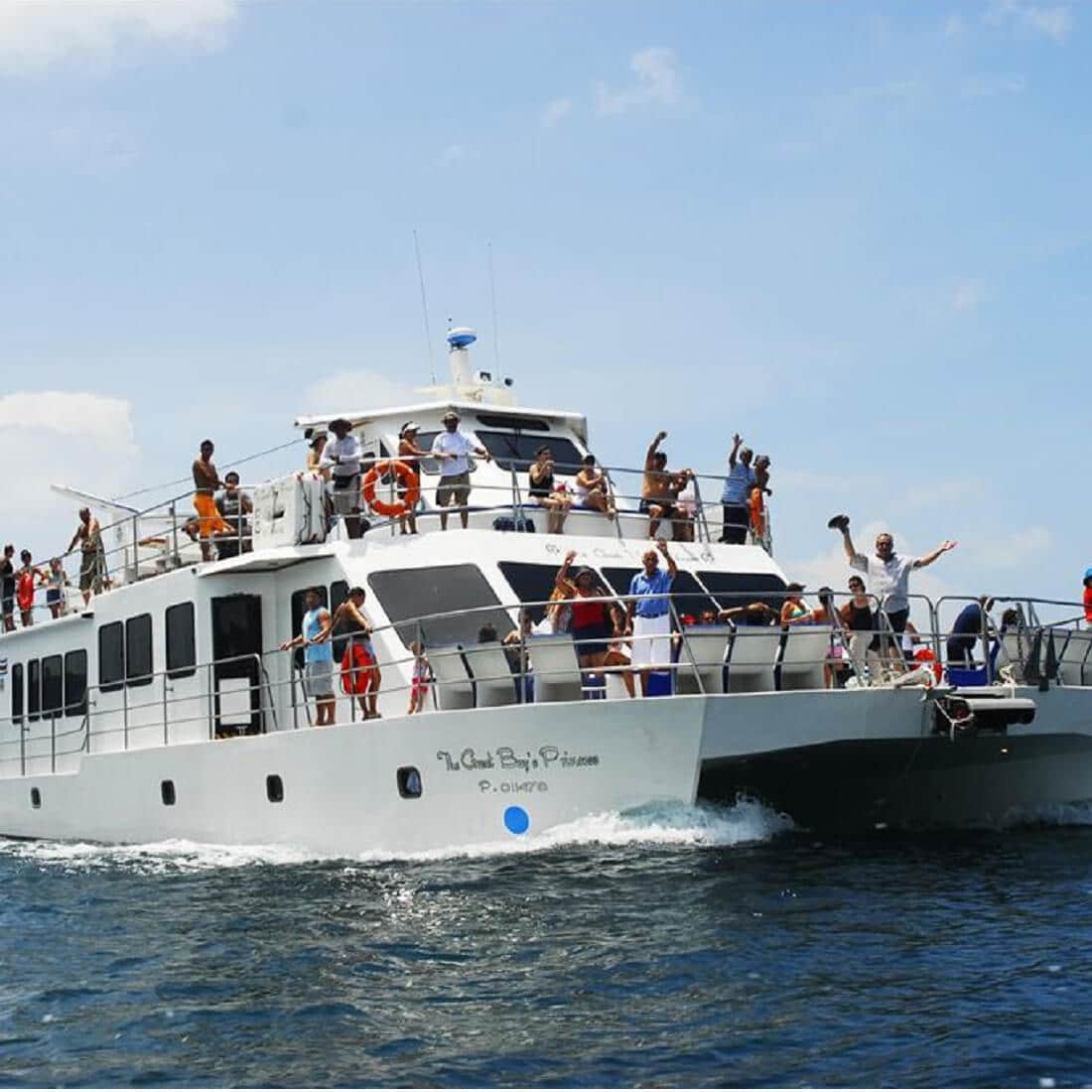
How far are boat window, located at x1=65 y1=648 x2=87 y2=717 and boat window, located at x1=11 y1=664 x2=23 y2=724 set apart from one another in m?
1.73

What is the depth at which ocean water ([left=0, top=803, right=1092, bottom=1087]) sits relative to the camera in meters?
7.90

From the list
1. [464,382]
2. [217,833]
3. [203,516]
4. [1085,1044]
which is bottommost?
[1085,1044]

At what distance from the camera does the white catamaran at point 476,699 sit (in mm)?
13672

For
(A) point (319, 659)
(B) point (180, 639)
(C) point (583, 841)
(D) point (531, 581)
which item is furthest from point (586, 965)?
(B) point (180, 639)

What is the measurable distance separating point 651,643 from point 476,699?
1699mm

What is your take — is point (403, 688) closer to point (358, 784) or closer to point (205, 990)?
Answer: point (358, 784)

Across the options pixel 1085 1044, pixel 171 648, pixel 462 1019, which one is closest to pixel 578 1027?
pixel 462 1019

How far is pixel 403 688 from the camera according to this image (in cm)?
1470

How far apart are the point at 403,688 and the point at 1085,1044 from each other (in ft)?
26.0

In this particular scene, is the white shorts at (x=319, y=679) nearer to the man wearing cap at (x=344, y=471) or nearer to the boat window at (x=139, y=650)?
the man wearing cap at (x=344, y=471)

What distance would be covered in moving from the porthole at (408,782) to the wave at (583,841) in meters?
0.52

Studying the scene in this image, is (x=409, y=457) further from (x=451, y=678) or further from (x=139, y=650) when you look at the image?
(x=139, y=650)

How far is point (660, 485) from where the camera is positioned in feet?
63.2

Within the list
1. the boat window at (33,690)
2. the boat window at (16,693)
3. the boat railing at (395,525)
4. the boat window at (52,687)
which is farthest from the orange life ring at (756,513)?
the boat window at (16,693)
